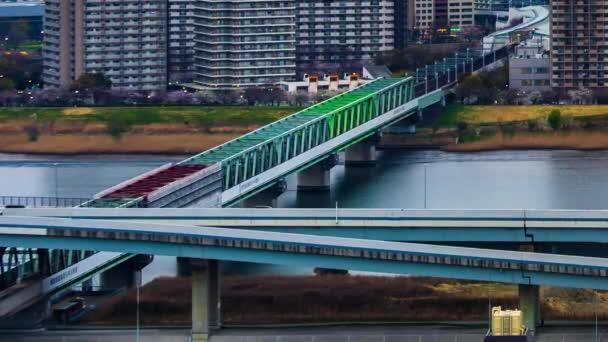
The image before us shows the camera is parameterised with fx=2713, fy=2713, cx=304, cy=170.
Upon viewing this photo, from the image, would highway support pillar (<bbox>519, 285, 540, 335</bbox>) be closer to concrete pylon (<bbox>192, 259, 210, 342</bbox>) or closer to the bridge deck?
concrete pylon (<bbox>192, 259, 210, 342</bbox>)

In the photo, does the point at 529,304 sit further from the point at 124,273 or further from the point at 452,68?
the point at 452,68

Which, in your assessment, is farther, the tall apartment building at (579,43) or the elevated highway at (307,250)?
the tall apartment building at (579,43)

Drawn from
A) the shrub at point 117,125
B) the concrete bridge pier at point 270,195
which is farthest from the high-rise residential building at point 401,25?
the concrete bridge pier at point 270,195

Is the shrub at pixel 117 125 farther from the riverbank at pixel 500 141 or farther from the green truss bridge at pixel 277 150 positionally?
the riverbank at pixel 500 141

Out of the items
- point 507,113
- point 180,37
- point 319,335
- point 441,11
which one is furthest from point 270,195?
point 441,11

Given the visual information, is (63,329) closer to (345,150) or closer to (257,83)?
(345,150)

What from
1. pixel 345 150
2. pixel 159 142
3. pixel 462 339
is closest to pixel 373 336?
pixel 462 339

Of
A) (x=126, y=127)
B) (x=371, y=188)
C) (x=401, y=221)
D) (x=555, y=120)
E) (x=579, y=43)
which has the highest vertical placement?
(x=579, y=43)
